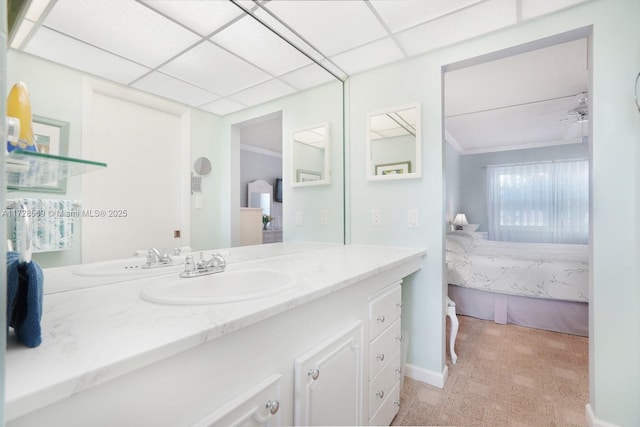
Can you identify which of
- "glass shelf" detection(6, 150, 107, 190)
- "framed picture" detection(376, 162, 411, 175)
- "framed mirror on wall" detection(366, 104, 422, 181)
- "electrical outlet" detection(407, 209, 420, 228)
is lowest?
"electrical outlet" detection(407, 209, 420, 228)

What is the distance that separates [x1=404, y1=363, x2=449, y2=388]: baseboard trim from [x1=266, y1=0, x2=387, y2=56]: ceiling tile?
2.20m

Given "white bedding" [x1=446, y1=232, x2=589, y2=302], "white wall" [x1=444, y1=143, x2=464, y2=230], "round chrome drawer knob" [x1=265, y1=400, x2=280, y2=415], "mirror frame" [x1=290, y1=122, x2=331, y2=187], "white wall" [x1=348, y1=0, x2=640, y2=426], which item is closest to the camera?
"round chrome drawer knob" [x1=265, y1=400, x2=280, y2=415]

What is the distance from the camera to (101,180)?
37.2 inches

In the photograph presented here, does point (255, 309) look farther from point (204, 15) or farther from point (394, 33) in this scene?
point (394, 33)

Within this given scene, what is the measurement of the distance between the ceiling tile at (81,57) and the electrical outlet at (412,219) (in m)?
1.67

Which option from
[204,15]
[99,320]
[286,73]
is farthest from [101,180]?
[286,73]

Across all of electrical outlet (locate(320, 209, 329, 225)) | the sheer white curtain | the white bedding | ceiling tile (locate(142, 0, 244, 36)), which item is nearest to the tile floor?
the white bedding

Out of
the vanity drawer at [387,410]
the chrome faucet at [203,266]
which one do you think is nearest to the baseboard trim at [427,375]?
the vanity drawer at [387,410]

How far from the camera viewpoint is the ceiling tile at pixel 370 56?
1.84 metres

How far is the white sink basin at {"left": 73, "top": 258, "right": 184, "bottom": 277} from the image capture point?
3.13 feet

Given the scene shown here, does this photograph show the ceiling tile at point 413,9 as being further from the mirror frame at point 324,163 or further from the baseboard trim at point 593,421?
the baseboard trim at point 593,421

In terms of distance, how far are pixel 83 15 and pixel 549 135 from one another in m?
6.30

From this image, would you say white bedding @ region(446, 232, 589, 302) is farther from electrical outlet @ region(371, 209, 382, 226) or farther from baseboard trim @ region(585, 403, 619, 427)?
electrical outlet @ region(371, 209, 382, 226)

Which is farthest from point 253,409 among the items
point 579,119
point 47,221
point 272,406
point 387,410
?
point 579,119
